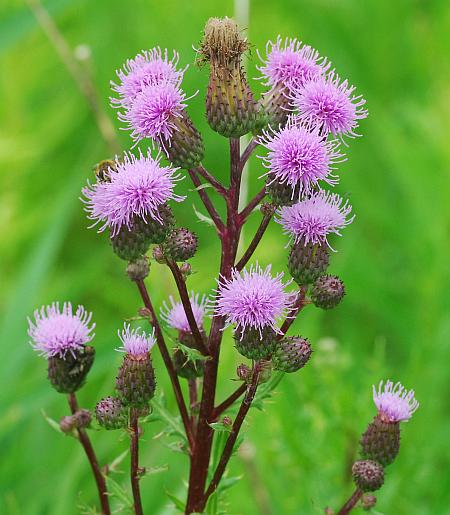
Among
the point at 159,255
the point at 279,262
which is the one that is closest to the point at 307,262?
the point at 159,255

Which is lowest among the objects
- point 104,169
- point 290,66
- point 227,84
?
point 104,169

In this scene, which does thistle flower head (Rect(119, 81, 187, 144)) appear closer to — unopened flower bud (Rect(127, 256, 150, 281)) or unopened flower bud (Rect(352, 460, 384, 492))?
unopened flower bud (Rect(127, 256, 150, 281))

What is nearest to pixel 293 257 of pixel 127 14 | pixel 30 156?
pixel 30 156

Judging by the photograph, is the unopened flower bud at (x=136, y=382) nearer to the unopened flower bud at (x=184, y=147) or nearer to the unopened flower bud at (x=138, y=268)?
the unopened flower bud at (x=138, y=268)

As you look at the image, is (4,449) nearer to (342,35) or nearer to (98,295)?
(98,295)

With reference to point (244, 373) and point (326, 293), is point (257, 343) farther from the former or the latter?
point (326, 293)
